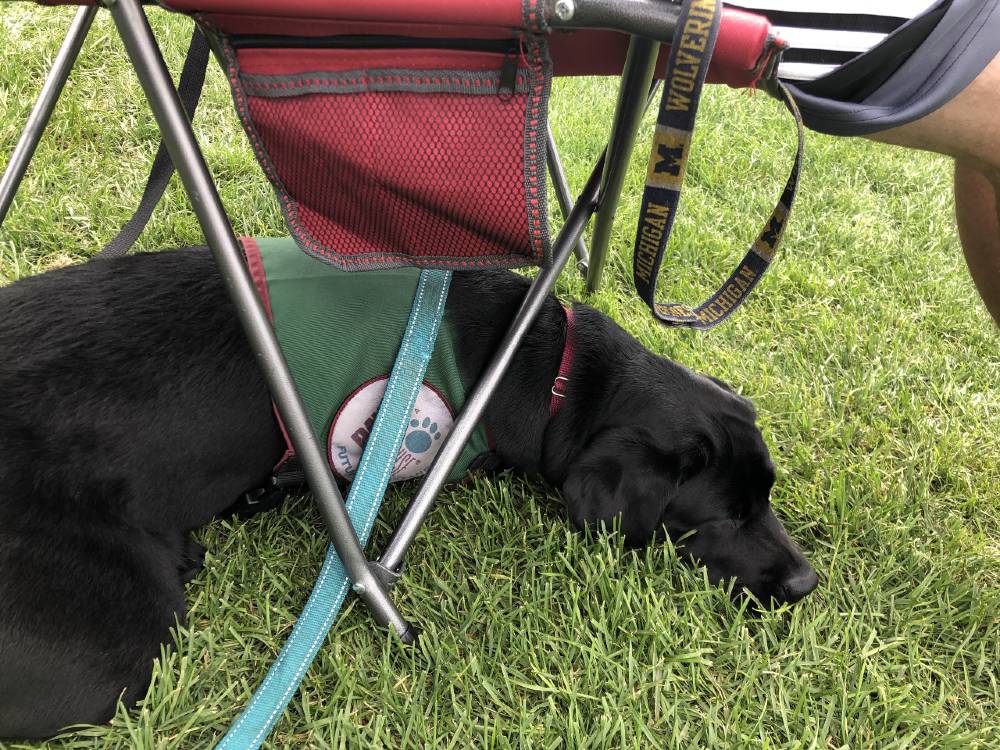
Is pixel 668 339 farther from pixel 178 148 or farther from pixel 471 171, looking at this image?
pixel 178 148

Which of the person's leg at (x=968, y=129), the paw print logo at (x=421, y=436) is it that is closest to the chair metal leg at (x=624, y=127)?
the person's leg at (x=968, y=129)

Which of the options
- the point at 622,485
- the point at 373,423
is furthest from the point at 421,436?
the point at 622,485

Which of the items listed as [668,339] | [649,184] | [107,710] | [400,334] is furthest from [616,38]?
[107,710]

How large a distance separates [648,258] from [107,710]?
4.87 ft

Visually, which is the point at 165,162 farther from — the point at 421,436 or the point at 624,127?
the point at 624,127

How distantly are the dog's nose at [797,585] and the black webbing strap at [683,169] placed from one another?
2.38ft

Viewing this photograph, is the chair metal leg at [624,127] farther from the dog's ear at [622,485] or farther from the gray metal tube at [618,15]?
the dog's ear at [622,485]

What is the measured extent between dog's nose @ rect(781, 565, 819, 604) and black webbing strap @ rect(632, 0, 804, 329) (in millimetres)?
724

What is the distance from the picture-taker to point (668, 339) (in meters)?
2.80

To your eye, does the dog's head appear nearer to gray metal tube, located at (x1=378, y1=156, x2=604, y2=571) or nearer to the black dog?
the black dog

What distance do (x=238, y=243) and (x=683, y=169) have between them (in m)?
0.87

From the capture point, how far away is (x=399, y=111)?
135cm

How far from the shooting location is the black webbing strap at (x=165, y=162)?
210 cm

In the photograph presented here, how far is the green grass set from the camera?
5.70 ft
